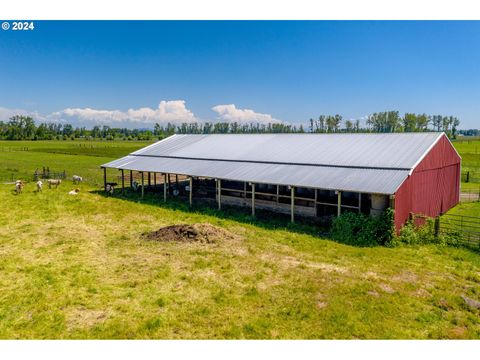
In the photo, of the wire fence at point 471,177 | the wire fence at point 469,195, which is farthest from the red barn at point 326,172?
the wire fence at point 471,177

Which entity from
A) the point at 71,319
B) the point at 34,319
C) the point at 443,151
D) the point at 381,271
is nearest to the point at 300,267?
the point at 381,271

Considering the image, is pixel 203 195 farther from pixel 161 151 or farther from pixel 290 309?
pixel 290 309

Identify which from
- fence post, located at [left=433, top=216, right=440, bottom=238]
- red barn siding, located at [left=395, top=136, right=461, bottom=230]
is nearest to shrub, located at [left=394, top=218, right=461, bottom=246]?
fence post, located at [left=433, top=216, right=440, bottom=238]

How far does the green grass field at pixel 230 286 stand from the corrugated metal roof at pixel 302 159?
3.38m

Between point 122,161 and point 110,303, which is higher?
point 122,161

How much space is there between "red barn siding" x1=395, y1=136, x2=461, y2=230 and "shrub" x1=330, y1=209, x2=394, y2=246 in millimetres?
662

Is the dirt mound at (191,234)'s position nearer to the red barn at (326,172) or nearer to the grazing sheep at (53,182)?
the red barn at (326,172)

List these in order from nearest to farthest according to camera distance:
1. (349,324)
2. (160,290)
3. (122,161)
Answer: (349,324) → (160,290) → (122,161)

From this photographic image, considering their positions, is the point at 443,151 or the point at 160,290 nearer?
the point at 160,290

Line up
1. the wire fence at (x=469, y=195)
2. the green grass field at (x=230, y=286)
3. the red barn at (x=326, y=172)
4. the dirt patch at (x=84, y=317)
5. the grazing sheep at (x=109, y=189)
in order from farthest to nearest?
1. the grazing sheep at (x=109, y=189)
2. the wire fence at (x=469, y=195)
3. the red barn at (x=326, y=172)
4. the dirt patch at (x=84, y=317)
5. the green grass field at (x=230, y=286)

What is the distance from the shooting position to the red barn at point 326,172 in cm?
1825

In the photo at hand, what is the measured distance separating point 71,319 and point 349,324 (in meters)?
7.56

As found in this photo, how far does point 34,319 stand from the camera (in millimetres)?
9688

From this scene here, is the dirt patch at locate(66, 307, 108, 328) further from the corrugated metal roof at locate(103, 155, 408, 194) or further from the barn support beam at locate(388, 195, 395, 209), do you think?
the barn support beam at locate(388, 195, 395, 209)
